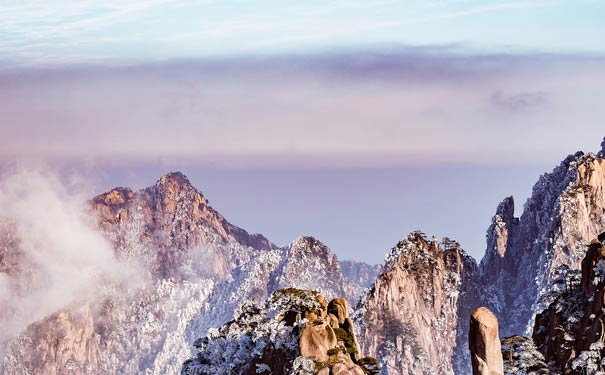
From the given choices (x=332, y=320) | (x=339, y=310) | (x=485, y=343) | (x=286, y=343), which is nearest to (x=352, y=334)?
(x=332, y=320)

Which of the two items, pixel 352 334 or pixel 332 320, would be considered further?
pixel 352 334

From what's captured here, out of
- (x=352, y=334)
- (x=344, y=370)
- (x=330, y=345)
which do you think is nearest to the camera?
(x=344, y=370)

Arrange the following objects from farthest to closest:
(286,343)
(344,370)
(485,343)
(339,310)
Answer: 1. (339,310)
2. (286,343)
3. (344,370)
4. (485,343)

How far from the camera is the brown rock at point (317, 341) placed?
476 feet

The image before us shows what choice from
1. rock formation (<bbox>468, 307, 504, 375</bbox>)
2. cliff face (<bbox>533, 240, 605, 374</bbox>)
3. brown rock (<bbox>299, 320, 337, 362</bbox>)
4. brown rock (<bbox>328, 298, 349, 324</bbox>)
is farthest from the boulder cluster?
rock formation (<bbox>468, 307, 504, 375</bbox>)

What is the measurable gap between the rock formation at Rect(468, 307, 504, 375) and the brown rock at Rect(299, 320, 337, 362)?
89.8 feet

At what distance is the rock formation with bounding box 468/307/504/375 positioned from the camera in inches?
4592

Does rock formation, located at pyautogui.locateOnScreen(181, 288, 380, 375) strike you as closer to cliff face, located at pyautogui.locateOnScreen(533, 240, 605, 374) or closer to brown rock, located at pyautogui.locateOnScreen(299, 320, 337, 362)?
brown rock, located at pyautogui.locateOnScreen(299, 320, 337, 362)

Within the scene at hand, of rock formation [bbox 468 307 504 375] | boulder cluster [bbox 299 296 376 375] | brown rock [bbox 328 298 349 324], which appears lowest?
rock formation [bbox 468 307 504 375]

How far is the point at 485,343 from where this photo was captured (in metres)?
118

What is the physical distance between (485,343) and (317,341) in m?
31.9

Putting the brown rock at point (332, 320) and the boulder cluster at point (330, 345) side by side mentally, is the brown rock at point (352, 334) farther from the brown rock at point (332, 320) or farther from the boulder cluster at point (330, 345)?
the brown rock at point (332, 320)

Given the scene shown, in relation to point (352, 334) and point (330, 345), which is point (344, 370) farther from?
point (352, 334)

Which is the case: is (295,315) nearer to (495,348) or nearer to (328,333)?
(328,333)
